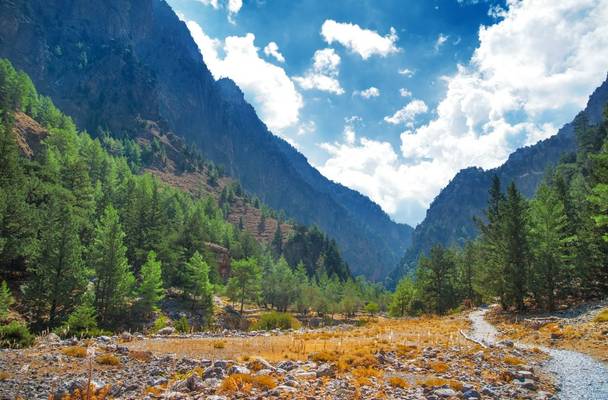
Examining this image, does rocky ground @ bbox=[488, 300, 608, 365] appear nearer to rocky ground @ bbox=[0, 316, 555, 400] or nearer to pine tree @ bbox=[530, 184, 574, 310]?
pine tree @ bbox=[530, 184, 574, 310]

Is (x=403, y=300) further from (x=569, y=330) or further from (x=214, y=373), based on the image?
(x=214, y=373)

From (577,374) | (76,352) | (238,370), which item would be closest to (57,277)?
(76,352)

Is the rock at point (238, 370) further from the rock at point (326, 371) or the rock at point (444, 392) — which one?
the rock at point (444, 392)

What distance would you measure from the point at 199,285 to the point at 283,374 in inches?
1943

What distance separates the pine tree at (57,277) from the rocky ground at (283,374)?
2318 centimetres

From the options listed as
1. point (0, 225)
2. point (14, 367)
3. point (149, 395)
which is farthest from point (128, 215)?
point (149, 395)

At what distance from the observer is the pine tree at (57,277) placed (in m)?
40.5

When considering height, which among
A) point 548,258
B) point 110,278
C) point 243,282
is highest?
point 548,258

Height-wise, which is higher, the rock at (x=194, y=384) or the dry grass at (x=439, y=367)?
the rock at (x=194, y=384)

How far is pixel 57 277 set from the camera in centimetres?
4153

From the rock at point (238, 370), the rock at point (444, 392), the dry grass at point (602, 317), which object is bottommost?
the rock at point (444, 392)

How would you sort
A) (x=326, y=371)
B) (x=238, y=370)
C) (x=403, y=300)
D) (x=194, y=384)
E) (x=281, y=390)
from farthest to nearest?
(x=403, y=300) → (x=326, y=371) → (x=238, y=370) → (x=194, y=384) → (x=281, y=390)

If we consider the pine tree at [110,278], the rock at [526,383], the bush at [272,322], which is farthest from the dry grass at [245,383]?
the pine tree at [110,278]

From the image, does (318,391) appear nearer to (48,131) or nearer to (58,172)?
(58,172)
